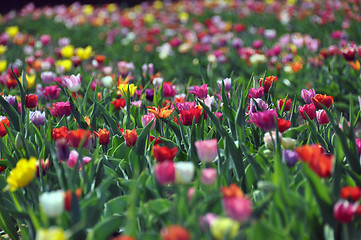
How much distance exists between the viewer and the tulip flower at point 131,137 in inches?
67.8

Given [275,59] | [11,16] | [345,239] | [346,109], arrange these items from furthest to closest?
[11,16] < [275,59] < [346,109] < [345,239]

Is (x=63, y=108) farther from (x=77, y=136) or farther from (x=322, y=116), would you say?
(x=322, y=116)

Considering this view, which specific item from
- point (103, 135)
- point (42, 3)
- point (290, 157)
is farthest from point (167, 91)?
point (42, 3)

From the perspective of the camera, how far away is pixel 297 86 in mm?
3188

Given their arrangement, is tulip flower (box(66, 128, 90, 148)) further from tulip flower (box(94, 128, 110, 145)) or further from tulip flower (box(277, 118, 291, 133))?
tulip flower (box(277, 118, 291, 133))

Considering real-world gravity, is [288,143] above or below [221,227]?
below

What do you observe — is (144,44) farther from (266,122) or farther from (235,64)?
(266,122)

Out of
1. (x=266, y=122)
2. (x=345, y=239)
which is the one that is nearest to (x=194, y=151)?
(x=266, y=122)

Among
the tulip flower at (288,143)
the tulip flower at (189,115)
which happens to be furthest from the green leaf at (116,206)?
the tulip flower at (288,143)

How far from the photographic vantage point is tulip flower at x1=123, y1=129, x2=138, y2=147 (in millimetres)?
1722

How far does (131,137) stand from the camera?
1.73m

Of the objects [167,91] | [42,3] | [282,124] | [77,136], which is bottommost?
[42,3]

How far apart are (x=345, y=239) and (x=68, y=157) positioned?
2.99 ft

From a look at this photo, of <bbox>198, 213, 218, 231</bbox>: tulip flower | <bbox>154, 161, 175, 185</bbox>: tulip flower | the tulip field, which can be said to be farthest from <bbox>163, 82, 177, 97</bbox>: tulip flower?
<bbox>198, 213, 218, 231</bbox>: tulip flower
